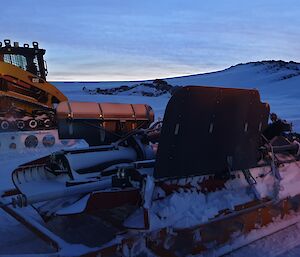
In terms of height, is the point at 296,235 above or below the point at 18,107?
below

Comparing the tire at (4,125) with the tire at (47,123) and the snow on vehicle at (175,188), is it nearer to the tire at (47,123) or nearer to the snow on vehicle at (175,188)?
the tire at (47,123)

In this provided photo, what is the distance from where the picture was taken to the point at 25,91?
11.5 m

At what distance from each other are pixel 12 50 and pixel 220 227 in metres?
9.66

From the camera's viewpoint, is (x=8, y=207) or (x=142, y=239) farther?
(x=8, y=207)

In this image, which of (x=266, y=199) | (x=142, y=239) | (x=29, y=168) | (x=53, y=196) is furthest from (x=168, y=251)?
(x=29, y=168)

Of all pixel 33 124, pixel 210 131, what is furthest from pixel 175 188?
pixel 33 124

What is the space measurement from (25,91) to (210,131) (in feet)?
27.4

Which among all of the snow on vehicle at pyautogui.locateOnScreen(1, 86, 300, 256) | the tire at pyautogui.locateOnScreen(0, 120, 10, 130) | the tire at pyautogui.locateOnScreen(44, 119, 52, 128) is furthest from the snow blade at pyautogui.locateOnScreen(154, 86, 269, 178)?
the tire at pyautogui.locateOnScreen(44, 119, 52, 128)

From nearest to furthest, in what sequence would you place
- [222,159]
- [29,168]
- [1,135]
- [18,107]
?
[222,159], [29,168], [1,135], [18,107]

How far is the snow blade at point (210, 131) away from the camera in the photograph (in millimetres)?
3680

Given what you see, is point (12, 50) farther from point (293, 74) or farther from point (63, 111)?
point (293, 74)

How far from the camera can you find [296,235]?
4.36 metres

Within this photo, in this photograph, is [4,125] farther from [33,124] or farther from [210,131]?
[210,131]

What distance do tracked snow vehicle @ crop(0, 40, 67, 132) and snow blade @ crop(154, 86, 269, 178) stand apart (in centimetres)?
710
